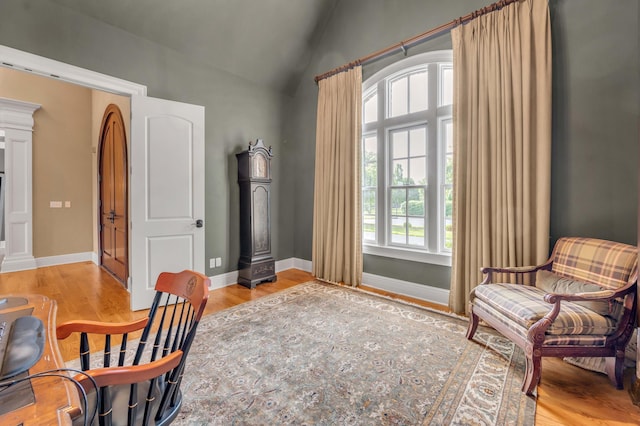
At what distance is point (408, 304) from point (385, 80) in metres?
2.86

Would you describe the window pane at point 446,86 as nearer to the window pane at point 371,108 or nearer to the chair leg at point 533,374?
the window pane at point 371,108

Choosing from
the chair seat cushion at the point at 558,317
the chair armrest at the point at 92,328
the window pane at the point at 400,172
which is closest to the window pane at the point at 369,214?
the window pane at the point at 400,172

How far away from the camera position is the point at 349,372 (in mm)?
1987

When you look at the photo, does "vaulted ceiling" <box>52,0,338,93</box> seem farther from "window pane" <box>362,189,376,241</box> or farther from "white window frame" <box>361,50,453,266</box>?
"window pane" <box>362,189,376,241</box>

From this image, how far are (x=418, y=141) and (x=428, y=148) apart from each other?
0.68ft

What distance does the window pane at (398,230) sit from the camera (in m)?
3.68

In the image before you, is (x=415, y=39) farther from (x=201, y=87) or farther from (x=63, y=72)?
(x=63, y=72)

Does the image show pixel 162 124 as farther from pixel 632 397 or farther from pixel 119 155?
pixel 632 397

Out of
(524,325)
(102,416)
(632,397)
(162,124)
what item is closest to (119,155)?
(162,124)

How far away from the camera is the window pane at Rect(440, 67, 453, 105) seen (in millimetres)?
3260

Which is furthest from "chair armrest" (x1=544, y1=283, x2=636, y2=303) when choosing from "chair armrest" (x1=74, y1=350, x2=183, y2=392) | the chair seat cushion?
"chair armrest" (x1=74, y1=350, x2=183, y2=392)

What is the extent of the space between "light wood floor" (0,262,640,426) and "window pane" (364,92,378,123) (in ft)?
8.18

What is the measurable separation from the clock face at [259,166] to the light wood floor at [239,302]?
5.19 feet

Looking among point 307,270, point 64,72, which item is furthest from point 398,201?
point 64,72
